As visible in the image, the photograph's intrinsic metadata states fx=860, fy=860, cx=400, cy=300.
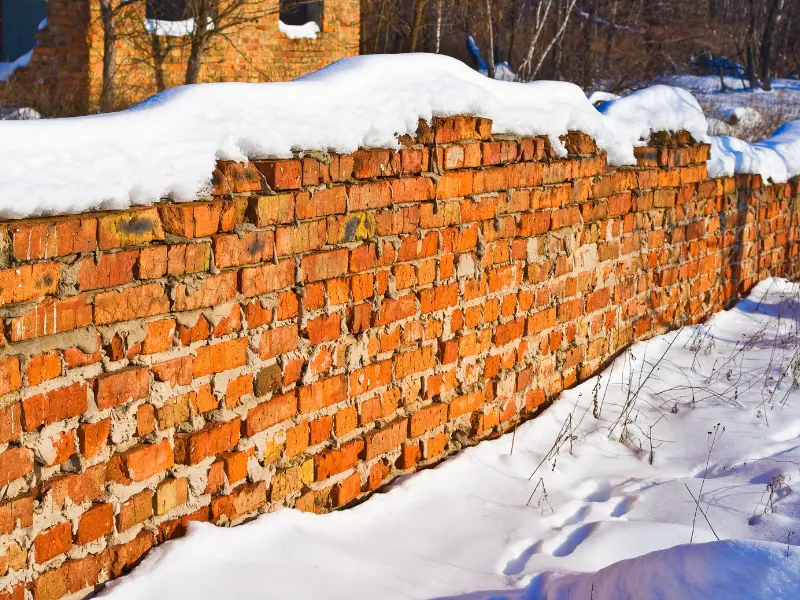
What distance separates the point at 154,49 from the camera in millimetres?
10242

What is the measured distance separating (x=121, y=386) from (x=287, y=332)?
1.97 ft

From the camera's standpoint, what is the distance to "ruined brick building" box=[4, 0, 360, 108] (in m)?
9.67

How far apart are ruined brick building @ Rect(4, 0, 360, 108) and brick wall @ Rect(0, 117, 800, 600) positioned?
21.8 feet

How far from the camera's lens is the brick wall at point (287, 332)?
1.98 m

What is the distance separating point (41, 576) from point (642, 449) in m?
2.49

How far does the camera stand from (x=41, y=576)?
2.00 meters

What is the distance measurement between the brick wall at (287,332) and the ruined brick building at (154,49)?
6.63 metres

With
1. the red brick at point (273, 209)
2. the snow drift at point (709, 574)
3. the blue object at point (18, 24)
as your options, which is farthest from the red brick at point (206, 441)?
the blue object at point (18, 24)

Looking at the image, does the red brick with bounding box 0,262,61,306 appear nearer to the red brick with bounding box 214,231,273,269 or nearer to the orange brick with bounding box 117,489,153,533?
the red brick with bounding box 214,231,273,269

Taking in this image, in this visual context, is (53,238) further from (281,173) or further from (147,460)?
(281,173)

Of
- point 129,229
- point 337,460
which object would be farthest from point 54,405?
point 337,460

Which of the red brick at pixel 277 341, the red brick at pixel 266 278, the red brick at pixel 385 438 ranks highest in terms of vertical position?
the red brick at pixel 266 278

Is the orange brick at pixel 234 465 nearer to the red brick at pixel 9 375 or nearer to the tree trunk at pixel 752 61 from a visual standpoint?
the red brick at pixel 9 375

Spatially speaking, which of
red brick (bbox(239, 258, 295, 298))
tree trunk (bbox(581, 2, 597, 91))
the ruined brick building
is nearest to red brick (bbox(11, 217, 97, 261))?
red brick (bbox(239, 258, 295, 298))
